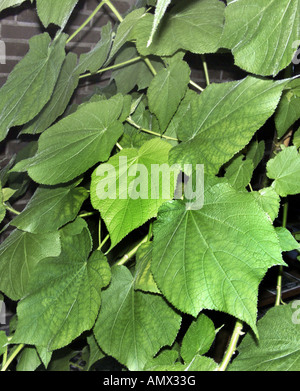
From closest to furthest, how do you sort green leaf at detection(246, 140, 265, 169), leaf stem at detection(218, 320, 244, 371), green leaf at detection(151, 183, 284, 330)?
green leaf at detection(151, 183, 284, 330) → leaf stem at detection(218, 320, 244, 371) → green leaf at detection(246, 140, 265, 169)

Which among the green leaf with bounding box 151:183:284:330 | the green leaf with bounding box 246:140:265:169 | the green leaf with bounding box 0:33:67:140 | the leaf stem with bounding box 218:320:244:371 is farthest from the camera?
the green leaf with bounding box 246:140:265:169

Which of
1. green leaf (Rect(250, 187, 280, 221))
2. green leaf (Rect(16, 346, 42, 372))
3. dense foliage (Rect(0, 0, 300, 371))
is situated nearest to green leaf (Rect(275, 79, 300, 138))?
dense foliage (Rect(0, 0, 300, 371))

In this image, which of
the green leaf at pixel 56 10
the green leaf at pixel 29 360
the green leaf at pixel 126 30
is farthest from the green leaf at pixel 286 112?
the green leaf at pixel 29 360

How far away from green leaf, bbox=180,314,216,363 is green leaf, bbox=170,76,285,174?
0.26 m

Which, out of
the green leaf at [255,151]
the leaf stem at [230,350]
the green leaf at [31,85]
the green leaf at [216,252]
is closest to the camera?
the green leaf at [216,252]

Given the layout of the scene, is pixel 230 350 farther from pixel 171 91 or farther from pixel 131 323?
pixel 171 91

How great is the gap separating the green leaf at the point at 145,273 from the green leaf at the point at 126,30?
0.33 meters

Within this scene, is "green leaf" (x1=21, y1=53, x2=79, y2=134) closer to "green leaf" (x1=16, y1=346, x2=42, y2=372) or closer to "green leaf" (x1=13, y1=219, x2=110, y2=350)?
"green leaf" (x1=13, y1=219, x2=110, y2=350)

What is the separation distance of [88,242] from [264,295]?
2.22 ft

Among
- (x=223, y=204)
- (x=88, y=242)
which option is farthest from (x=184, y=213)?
(x=88, y=242)

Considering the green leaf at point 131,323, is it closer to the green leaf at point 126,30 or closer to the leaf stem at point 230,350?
the leaf stem at point 230,350

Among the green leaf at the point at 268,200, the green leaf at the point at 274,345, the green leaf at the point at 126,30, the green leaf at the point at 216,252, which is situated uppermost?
the green leaf at the point at 126,30

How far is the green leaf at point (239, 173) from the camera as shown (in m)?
0.80

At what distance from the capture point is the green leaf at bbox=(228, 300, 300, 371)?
0.66 m
